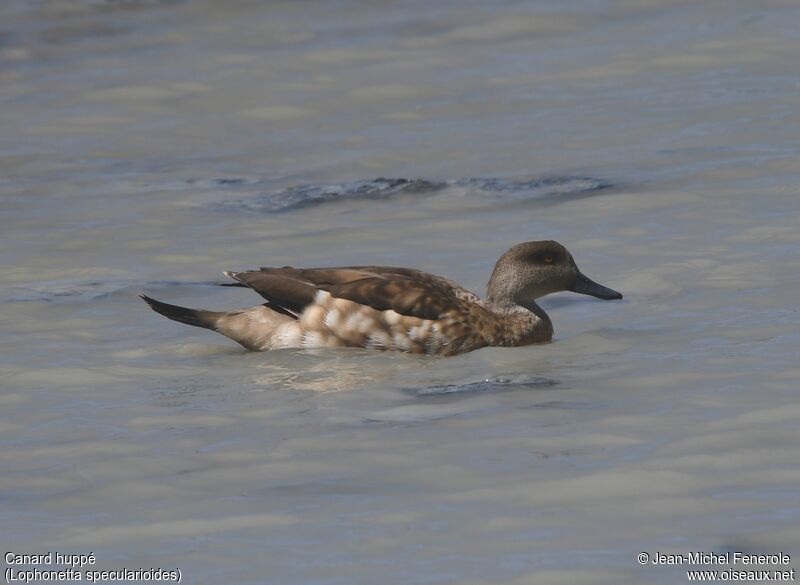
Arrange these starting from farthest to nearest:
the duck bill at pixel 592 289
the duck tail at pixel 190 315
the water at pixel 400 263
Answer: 1. the duck bill at pixel 592 289
2. the duck tail at pixel 190 315
3. the water at pixel 400 263

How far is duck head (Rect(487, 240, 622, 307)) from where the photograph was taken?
11211 mm

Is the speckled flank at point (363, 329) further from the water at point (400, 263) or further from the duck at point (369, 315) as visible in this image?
the water at point (400, 263)

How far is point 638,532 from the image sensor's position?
6.81m

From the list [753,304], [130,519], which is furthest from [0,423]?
[753,304]

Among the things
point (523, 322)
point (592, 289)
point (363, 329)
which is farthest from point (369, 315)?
point (592, 289)

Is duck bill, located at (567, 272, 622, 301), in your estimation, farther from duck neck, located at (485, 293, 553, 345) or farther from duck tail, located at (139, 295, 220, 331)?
duck tail, located at (139, 295, 220, 331)

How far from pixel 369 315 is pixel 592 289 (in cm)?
137

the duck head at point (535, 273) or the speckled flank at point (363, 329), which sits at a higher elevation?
the duck head at point (535, 273)

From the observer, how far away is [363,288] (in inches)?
428

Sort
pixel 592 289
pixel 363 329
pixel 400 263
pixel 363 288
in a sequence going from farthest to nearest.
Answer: pixel 400 263
pixel 592 289
pixel 363 288
pixel 363 329

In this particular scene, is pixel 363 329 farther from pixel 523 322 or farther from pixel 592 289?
pixel 592 289

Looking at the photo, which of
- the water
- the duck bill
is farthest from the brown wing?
the duck bill

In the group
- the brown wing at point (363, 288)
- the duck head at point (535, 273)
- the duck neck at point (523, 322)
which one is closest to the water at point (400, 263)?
the duck neck at point (523, 322)

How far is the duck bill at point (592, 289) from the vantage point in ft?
36.5
